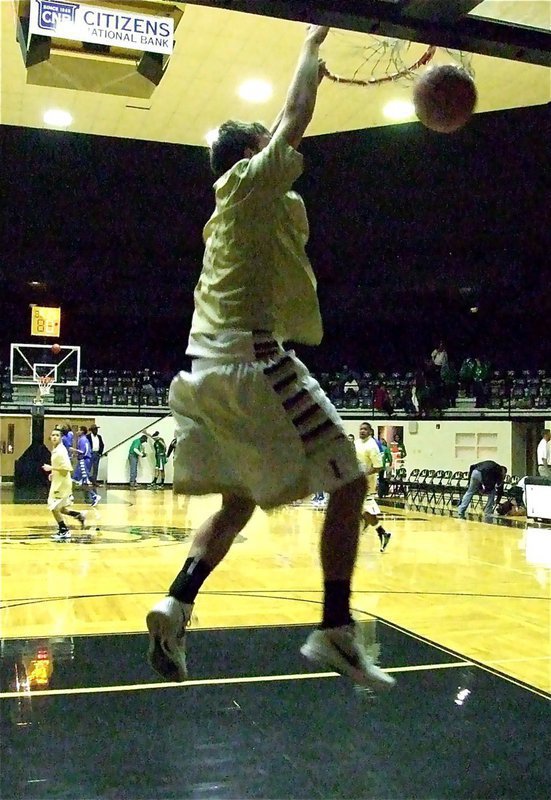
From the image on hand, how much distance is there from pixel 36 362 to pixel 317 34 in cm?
1676

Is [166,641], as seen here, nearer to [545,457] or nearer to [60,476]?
[60,476]

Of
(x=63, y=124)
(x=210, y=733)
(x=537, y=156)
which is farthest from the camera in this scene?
(x=537, y=156)

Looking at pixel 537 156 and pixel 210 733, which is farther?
pixel 537 156

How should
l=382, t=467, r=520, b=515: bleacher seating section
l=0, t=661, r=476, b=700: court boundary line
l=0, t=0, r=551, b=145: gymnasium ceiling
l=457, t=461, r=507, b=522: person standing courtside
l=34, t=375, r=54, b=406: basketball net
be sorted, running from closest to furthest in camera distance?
l=0, t=661, r=476, b=700: court boundary line < l=0, t=0, r=551, b=145: gymnasium ceiling < l=457, t=461, r=507, b=522: person standing courtside < l=382, t=467, r=520, b=515: bleacher seating section < l=34, t=375, r=54, b=406: basketball net

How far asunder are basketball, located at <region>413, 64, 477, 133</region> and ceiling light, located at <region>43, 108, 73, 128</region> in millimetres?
6924

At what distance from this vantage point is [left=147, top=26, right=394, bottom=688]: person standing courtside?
223 centimetres

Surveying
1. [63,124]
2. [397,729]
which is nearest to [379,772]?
[397,729]

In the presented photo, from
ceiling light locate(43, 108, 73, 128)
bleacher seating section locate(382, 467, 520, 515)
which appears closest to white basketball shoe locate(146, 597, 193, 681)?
ceiling light locate(43, 108, 73, 128)

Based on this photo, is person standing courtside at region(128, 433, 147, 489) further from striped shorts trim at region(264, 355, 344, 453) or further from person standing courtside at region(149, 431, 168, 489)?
striped shorts trim at region(264, 355, 344, 453)

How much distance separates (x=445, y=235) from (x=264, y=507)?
14701 millimetres

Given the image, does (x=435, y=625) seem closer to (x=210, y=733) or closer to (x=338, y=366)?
(x=210, y=733)

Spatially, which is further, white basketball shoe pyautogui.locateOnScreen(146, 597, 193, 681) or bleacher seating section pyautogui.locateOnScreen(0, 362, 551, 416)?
bleacher seating section pyautogui.locateOnScreen(0, 362, 551, 416)

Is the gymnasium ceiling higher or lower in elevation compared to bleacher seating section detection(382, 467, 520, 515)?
higher

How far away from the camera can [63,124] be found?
9.18m
